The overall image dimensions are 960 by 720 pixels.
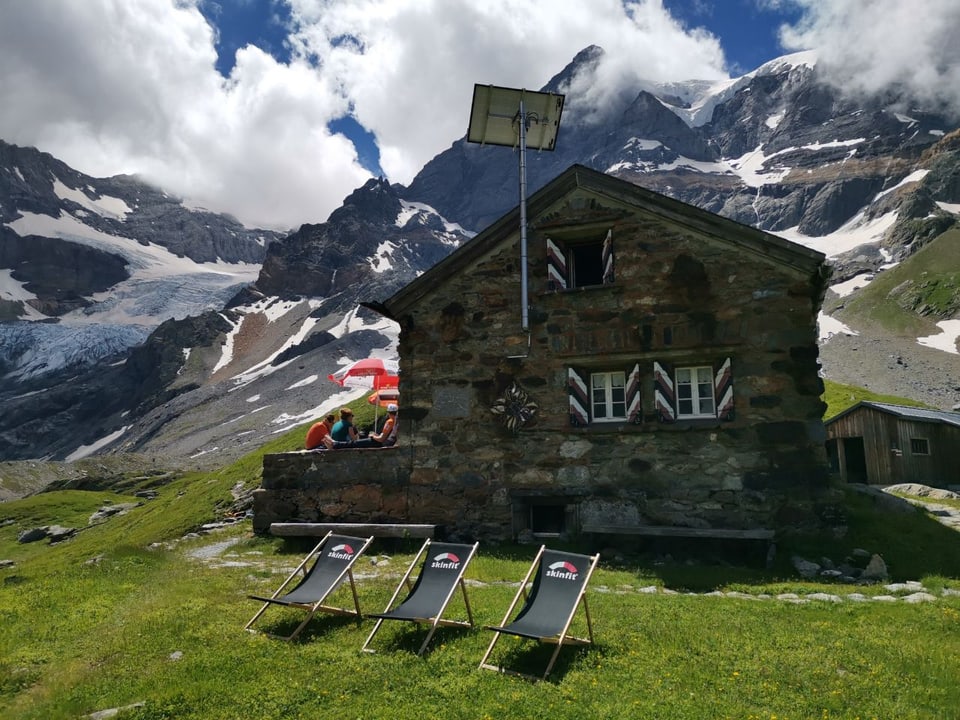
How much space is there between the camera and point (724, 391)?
1267 centimetres

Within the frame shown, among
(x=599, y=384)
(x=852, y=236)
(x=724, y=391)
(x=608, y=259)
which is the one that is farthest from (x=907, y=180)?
(x=599, y=384)

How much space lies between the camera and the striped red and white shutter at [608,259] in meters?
13.8

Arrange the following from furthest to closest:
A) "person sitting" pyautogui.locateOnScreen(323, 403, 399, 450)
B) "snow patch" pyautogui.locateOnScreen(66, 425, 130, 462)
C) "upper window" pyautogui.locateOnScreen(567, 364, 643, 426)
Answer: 1. "snow patch" pyautogui.locateOnScreen(66, 425, 130, 462)
2. "person sitting" pyautogui.locateOnScreen(323, 403, 399, 450)
3. "upper window" pyautogui.locateOnScreen(567, 364, 643, 426)

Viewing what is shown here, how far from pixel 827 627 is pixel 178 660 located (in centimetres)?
729

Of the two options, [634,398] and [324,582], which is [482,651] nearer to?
[324,582]

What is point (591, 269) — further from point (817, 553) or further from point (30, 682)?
point (30, 682)

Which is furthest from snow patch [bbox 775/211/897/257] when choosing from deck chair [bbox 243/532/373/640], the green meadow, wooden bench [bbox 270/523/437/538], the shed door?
deck chair [bbox 243/532/373/640]

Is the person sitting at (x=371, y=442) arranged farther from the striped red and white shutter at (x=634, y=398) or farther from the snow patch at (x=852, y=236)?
the snow patch at (x=852, y=236)

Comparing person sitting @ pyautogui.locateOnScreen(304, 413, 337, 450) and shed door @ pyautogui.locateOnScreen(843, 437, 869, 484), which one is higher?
shed door @ pyautogui.locateOnScreen(843, 437, 869, 484)

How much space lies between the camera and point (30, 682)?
6.71 metres

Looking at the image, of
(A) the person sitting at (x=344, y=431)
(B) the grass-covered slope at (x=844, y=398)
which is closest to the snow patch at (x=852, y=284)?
(B) the grass-covered slope at (x=844, y=398)

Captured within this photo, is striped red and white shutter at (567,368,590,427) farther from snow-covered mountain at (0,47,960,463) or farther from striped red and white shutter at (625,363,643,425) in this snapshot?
snow-covered mountain at (0,47,960,463)

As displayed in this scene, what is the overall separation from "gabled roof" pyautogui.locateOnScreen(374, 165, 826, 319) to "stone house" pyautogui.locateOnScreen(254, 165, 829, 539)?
34mm

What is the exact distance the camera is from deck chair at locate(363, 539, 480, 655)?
7.46 m
